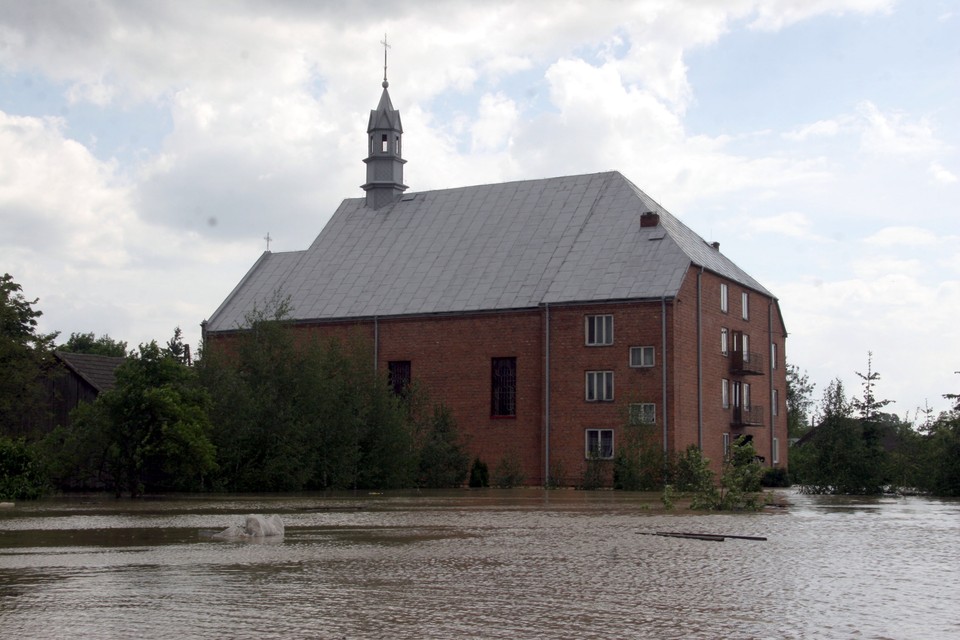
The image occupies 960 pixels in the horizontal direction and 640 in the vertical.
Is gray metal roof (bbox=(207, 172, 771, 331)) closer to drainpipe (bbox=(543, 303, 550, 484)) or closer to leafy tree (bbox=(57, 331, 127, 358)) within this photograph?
drainpipe (bbox=(543, 303, 550, 484))

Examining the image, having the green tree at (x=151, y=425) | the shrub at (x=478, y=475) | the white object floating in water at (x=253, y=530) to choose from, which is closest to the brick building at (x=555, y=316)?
the shrub at (x=478, y=475)

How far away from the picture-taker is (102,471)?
1293 inches

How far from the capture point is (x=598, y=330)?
151 ft

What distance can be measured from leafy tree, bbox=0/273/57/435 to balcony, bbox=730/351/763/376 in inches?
1114

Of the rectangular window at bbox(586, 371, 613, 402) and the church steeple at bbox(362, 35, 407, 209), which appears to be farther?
the church steeple at bbox(362, 35, 407, 209)

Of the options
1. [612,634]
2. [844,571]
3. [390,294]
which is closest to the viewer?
[612,634]

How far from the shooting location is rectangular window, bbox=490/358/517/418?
47.9 meters

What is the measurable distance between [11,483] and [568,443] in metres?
22.8

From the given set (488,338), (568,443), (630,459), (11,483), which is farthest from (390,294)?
(11,483)

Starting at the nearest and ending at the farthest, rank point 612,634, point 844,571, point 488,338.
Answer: point 612,634 < point 844,571 < point 488,338

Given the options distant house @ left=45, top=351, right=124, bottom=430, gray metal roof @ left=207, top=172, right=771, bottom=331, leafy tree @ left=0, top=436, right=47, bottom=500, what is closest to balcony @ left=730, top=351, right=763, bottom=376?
gray metal roof @ left=207, top=172, right=771, bottom=331

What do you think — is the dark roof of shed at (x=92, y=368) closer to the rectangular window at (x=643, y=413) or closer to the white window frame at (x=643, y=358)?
the rectangular window at (x=643, y=413)

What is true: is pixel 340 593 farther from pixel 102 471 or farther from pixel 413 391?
pixel 413 391

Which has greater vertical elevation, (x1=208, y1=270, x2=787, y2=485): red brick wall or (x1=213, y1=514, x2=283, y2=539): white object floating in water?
(x1=208, y1=270, x2=787, y2=485): red brick wall
